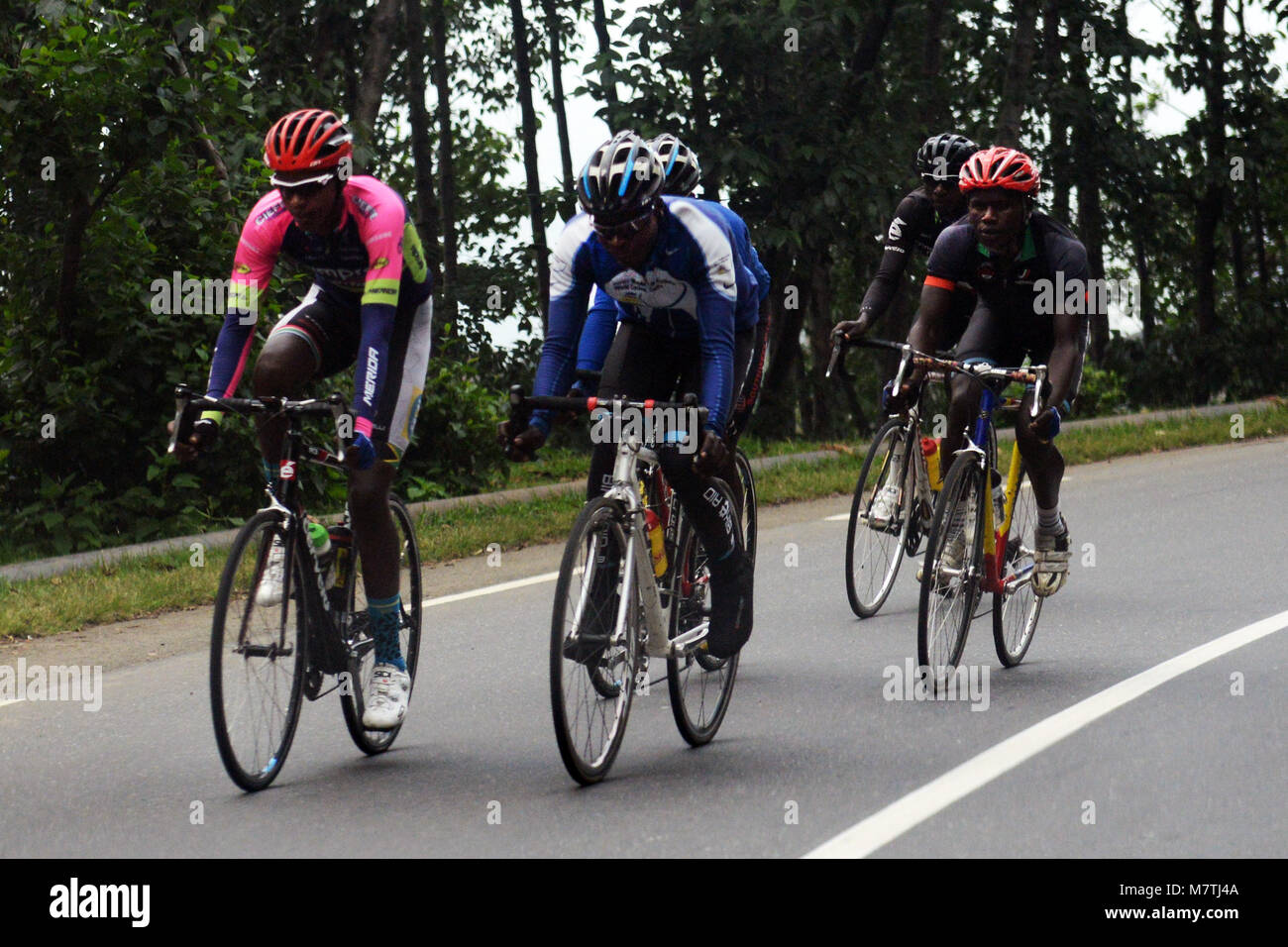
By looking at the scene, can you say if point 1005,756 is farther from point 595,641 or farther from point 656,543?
point 595,641

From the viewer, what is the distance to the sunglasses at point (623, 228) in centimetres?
571

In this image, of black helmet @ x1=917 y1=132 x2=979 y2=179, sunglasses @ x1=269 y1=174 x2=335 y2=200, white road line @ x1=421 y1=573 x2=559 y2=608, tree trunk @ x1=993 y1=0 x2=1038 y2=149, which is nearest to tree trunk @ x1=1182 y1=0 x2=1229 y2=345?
tree trunk @ x1=993 y1=0 x2=1038 y2=149

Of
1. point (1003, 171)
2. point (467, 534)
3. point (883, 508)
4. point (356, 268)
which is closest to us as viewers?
point (356, 268)

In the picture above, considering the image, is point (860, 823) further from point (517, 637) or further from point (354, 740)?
point (517, 637)

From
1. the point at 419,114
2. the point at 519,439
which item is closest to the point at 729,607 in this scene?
the point at 519,439

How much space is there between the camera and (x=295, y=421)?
5859 millimetres

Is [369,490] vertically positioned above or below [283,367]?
below

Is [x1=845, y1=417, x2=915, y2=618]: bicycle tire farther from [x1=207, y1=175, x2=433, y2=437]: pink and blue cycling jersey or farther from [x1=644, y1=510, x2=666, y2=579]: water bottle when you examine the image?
[x1=207, y1=175, x2=433, y2=437]: pink and blue cycling jersey

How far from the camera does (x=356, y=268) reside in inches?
237

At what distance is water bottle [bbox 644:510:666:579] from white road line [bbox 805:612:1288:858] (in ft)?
3.88

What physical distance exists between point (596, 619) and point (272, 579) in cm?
103

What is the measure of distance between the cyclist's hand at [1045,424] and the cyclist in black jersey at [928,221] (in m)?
1.12

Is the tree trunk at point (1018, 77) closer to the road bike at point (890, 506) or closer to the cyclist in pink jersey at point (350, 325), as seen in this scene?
the road bike at point (890, 506)

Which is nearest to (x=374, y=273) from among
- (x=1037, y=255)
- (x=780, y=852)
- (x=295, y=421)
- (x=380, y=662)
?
(x=295, y=421)
